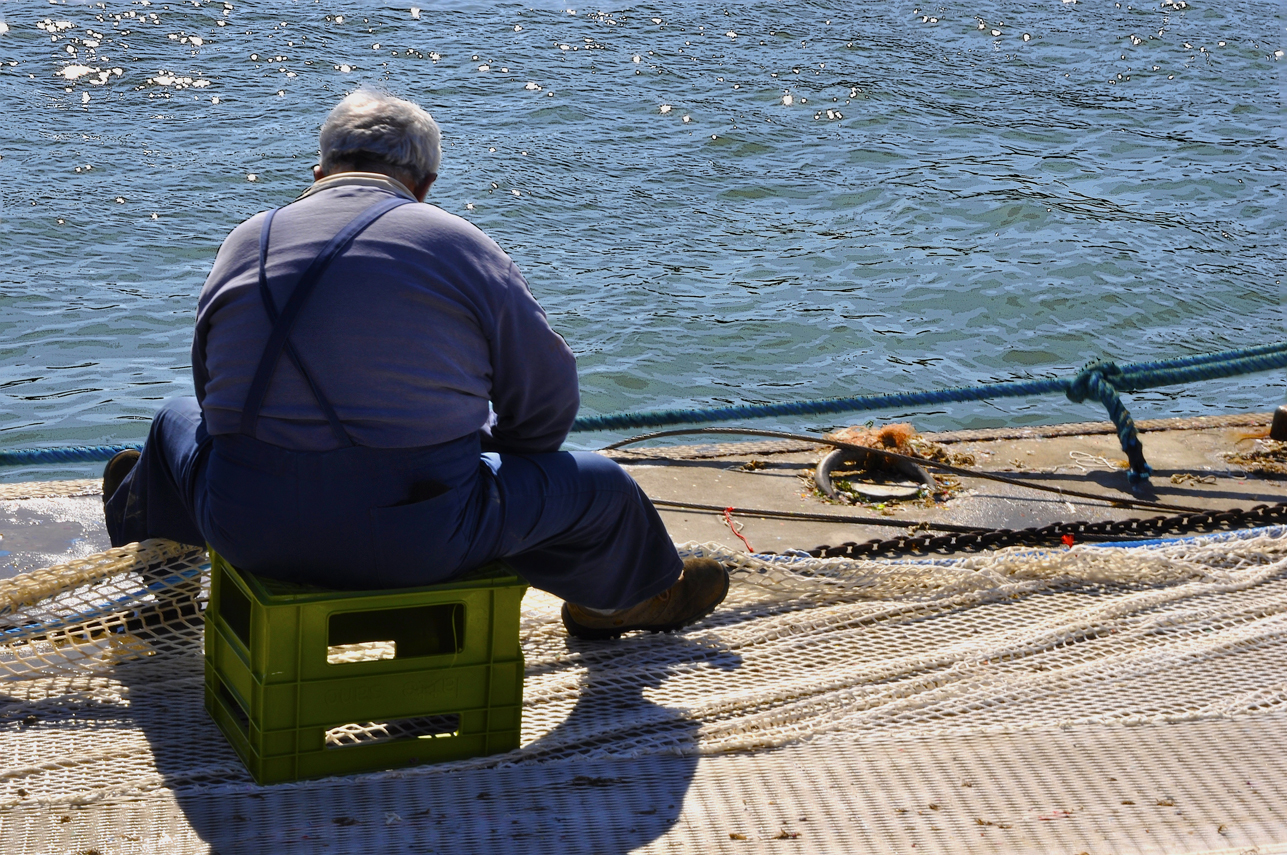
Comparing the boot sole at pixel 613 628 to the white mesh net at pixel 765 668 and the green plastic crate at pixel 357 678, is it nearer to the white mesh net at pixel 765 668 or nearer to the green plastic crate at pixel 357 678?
the white mesh net at pixel 765 668

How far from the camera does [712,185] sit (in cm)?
1288

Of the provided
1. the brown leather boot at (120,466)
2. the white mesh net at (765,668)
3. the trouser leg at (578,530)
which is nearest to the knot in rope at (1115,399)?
the white mesh net at (765,668)

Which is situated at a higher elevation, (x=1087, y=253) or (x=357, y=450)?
(x=357, y=450)

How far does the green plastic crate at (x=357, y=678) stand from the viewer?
8.68 ft

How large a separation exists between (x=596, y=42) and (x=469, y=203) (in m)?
6.22

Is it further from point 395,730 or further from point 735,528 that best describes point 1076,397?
point 395,730

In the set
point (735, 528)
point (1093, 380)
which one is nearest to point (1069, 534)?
point (735, 528)

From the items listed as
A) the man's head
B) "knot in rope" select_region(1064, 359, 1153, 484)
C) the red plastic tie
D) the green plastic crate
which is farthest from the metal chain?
the man's head

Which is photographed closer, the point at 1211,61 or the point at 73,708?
the point at 73,708

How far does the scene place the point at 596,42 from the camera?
17.3 metres

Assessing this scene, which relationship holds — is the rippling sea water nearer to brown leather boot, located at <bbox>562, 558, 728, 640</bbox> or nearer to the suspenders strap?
brown leather boot, located at <bbox>562, 558, 728, 640</bbox>

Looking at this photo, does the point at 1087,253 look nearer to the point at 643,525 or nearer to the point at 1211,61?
the point at 1211,61

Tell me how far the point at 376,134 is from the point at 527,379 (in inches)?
26.1

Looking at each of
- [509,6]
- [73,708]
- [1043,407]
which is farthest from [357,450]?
[509,6]
